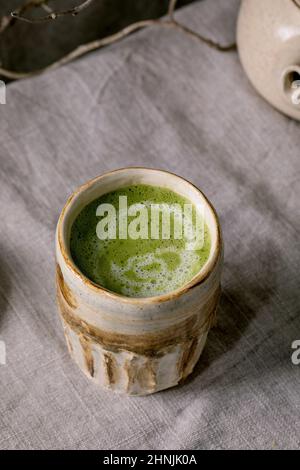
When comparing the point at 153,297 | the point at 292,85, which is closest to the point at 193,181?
the point at 292,85

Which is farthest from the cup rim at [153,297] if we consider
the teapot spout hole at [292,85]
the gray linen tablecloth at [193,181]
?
the teapot spout hole at [292,85]

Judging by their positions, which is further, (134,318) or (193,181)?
(193,181)

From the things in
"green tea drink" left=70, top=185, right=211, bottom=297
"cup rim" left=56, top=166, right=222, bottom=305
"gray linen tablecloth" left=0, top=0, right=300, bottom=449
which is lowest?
"gray linen tablecloth" left=0, top=0, right=300, bottom=449

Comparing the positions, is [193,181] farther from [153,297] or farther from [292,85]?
[153,297]

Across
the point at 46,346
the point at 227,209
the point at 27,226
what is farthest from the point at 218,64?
the point at 46,346

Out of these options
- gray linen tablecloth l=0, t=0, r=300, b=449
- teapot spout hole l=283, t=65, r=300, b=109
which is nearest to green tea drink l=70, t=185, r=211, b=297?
gray linen tablecloth l=0, t=0, r=300, b=449

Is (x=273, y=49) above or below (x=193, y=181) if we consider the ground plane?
above

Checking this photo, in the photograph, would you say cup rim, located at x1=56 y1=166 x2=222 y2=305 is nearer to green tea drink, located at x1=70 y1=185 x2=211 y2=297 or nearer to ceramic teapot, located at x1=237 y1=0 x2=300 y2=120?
green tea drink, located at x1=70 y1=185 x2=211 y2=297
